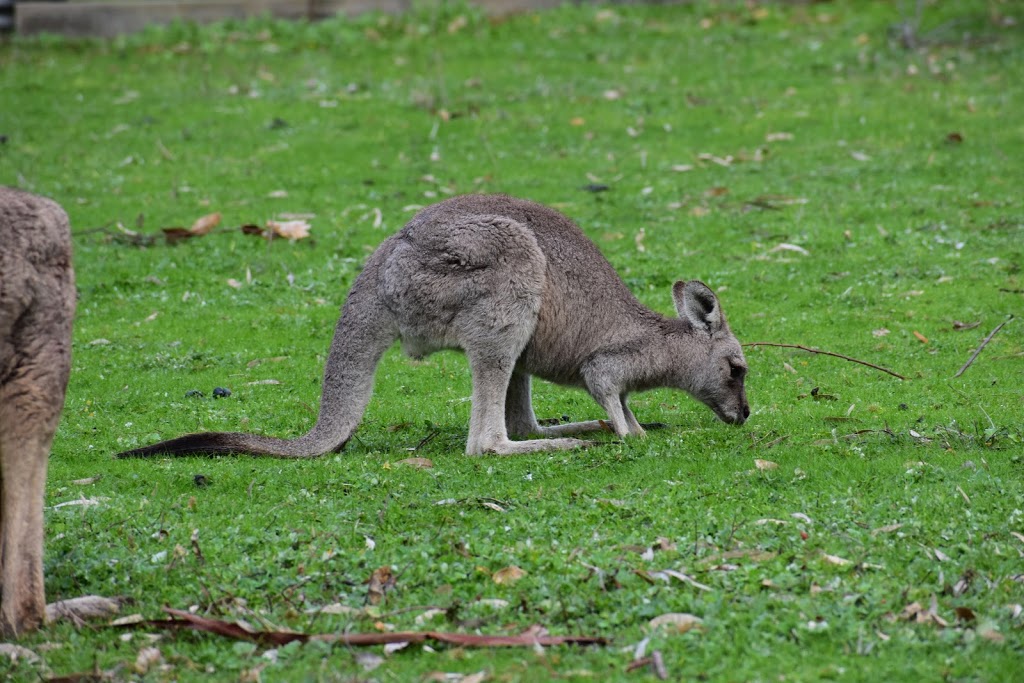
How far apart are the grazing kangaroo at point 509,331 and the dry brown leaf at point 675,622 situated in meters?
2.35

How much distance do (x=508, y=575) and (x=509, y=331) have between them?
83.9 inches

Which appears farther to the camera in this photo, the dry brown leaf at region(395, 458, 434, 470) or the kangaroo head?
the kangaroo head

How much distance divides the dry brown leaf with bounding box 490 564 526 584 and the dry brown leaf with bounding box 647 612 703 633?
0.59m

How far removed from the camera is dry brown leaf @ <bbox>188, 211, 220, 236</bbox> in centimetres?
1134

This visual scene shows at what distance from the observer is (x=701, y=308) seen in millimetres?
7391

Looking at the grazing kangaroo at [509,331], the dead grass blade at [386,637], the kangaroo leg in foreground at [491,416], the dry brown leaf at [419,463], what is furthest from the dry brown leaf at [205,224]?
the dead grass blade at [386,637]

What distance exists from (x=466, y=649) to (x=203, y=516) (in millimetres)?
1670

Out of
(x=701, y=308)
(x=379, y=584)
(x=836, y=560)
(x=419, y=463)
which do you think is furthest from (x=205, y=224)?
(x=836, y=560)

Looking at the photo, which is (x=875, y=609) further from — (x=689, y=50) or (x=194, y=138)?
(x=689, y=50)

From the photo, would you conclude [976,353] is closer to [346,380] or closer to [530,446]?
[530,446]

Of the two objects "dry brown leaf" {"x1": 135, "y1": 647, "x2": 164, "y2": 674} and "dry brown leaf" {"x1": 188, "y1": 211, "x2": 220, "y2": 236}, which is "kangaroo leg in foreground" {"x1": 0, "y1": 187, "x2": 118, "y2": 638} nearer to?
"dry brown leaf" {"x1": 135, "y1": 647, "x2": 164, "y2": 674}

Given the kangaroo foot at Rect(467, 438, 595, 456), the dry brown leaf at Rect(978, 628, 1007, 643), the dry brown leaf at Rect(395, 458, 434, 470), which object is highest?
the dry brown leaf at Rect(978, 628, 1007, 643)

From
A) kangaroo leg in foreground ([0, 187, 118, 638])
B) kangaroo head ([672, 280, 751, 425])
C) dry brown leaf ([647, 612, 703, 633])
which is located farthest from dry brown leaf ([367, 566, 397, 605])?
kangaroo head ([672, 280, 751, 425])

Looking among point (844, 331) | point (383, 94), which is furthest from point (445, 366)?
point (383, 94)
